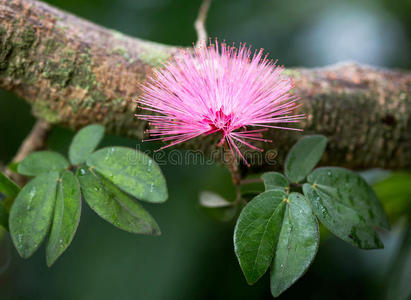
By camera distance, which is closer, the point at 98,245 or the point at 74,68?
the point at 74,68

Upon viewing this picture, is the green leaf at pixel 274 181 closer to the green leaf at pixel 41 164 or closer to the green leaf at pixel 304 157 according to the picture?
the green leaf at pixel 304 157

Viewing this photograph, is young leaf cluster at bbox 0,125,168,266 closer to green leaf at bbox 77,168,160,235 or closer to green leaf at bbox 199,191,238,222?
green leaf at bbox 77,168,160,235

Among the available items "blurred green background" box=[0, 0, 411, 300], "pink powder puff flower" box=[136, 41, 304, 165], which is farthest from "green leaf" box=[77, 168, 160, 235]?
"blurred green background" box=[0, 0, 411, 300]

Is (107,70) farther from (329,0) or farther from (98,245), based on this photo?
(329,0)

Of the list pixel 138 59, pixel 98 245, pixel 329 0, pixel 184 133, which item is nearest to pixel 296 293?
pixel 98 245

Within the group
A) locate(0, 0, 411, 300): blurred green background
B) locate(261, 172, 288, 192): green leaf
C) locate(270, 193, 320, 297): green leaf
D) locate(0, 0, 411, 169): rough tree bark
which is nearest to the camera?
locate(270, 193, 320, 297): green leaf

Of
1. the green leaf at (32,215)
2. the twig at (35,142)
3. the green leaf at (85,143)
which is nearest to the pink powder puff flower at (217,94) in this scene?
the green leaf at (85,143)
